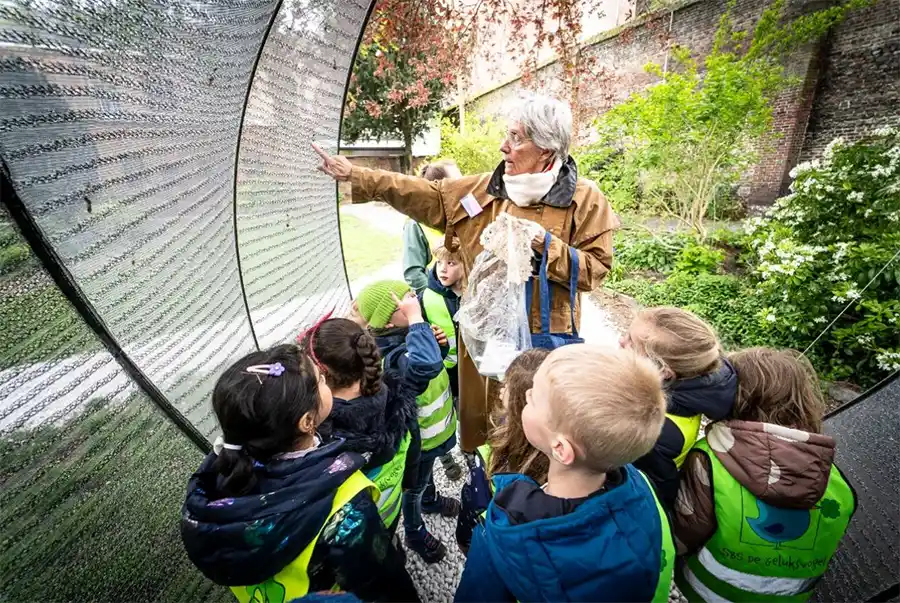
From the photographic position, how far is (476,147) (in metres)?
11.4

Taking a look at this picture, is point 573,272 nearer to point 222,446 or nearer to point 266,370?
point 266,370

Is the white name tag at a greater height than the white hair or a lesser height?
lesser

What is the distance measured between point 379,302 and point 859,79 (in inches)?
411

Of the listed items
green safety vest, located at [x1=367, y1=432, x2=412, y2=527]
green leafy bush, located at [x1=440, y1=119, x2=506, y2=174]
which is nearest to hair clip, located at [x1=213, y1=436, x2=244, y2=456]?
green safety vest, located at [x1=367, y1=432, x2=412, y2=527]

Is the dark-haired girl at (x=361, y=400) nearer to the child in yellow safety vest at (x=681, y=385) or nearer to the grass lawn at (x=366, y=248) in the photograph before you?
the child in yellow safety vest at (x=681, y=385)

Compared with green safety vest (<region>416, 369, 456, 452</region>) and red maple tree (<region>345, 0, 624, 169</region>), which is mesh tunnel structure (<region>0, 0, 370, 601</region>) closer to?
green safety vest (<region>416, 369, 456, 452</region>)

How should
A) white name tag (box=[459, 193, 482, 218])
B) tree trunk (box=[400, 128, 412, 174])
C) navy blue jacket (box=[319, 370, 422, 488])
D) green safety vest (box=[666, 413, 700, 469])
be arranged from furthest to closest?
tree trunk (box=[400, 128, 412, 174]), white name tag (box=[459, 193, 482, 218]), green safety vest (box=[666, 413, 700, 469]), navy blue jacket (box=[319, 370, 422, 488])

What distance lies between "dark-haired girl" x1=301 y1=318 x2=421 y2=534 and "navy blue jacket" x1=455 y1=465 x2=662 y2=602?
0.53 m

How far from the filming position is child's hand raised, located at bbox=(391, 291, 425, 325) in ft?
5.73

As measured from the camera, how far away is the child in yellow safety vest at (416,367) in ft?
5.29

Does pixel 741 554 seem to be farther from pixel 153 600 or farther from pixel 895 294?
pixel 895 294

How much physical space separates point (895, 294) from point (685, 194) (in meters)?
4.43

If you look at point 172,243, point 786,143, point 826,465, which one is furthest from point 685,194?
point 172,243

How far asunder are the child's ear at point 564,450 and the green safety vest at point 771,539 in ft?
2.40
